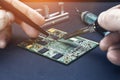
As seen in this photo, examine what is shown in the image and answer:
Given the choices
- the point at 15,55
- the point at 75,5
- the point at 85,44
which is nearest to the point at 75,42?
the point at 85,44

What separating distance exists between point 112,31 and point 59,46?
0.41 ft

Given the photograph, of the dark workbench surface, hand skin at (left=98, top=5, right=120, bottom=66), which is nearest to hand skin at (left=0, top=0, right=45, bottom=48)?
the dark workbench surface

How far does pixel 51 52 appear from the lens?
0.48 meters

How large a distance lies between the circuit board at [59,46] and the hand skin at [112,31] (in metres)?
0.05

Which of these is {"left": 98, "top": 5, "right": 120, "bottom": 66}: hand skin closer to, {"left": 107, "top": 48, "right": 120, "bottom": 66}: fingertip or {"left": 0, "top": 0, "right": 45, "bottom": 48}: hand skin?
{"left": 107, "top": 48, "right": 120, "bottom": 66}: fingertip

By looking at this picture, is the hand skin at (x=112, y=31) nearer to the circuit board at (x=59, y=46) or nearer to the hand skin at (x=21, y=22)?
the circuit board at (x=59, y=46)

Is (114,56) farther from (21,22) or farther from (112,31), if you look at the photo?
(21,22)

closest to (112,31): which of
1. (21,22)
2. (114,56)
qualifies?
(114,56)

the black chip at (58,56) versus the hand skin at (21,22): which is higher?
the hand skin at (21,22)

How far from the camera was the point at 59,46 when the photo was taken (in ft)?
1.65

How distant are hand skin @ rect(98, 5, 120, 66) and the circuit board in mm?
46

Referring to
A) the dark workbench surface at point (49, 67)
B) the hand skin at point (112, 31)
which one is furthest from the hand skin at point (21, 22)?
the hand skin at point (112, 31)

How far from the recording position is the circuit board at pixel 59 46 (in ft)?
1.54

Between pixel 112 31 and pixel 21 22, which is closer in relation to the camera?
pixel 112 31
